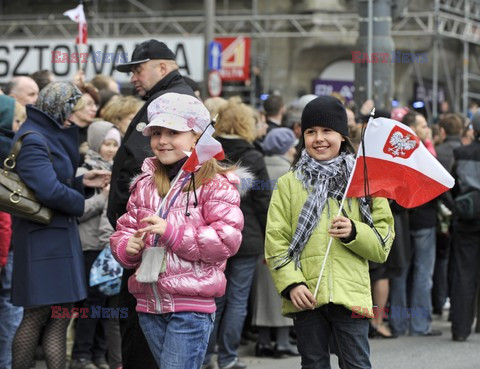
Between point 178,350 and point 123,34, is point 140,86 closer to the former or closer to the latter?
point 178,350

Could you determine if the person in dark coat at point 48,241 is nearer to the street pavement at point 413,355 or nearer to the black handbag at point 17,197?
the black handbag at point 17,197

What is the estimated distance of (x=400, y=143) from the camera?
5297 mm

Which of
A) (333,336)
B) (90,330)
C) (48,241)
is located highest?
(48,241)

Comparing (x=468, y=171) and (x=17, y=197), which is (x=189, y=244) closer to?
(x=17, y=197)

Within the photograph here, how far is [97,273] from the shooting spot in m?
7.34

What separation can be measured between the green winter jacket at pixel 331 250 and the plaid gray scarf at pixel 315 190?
3 cm

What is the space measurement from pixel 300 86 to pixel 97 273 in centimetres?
1921

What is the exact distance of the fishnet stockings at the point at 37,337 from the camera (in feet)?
20.1

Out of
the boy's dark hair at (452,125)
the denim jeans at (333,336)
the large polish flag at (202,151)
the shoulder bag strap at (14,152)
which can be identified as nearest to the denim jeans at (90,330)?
the shoulder bag strap at (14,152)

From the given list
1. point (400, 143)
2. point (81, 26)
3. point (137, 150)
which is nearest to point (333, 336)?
point (400, 143)

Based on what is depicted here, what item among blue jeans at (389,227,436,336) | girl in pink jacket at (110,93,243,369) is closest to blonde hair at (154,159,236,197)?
girl in pink jacket at (110,93,243,369)

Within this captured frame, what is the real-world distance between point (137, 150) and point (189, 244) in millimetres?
1311

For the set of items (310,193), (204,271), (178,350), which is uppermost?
(310,193)

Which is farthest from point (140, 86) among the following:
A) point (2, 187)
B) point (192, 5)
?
point (192, 5)
